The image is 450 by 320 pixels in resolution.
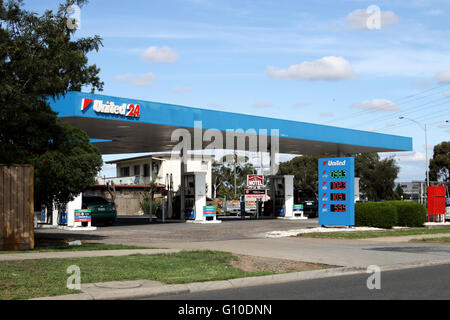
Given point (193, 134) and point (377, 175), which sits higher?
point (193, 134)

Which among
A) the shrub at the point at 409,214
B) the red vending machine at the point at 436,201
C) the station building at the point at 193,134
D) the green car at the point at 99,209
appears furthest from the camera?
the red vending machine at the point at 436,201

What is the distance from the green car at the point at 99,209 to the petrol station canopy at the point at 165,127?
3.51m

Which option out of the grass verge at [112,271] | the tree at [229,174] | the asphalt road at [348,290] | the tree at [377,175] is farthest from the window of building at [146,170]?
the asphalt road at [348,290]

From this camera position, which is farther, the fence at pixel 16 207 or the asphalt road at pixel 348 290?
the fence at pixel 16 207

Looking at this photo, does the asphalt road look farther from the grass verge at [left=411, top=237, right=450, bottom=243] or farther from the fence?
the grass verge at [left=411, top=237, right=450, bottom=243]

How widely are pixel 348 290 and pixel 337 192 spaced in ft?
54.2

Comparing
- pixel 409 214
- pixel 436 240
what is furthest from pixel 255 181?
pixel 436 240

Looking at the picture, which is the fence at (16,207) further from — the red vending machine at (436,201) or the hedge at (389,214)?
the red vending machine at (436,201)

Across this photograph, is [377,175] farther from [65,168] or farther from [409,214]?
[65,168]

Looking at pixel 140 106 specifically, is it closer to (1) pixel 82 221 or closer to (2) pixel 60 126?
(1) pixel 82 221

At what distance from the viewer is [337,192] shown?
87.2ft

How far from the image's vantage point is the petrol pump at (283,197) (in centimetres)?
3959

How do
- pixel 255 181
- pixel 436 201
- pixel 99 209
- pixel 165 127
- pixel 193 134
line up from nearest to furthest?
pixel 165 127 < pixel 99 209 < pixel 193 134 < pixel 436 201 < pixel 255 181

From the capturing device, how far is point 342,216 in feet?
86.5
